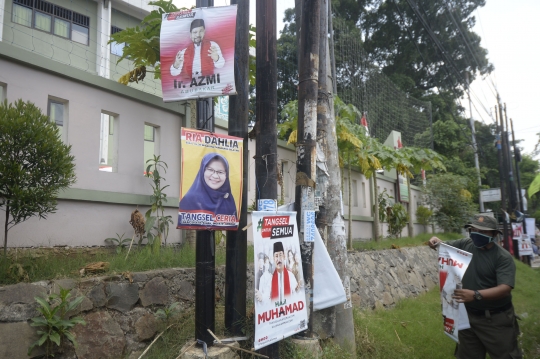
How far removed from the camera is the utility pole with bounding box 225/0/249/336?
536cm

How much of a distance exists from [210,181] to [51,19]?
1168cm

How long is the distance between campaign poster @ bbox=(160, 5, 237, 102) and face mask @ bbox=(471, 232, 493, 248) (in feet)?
10.5

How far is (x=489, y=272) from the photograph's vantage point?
5184 mm

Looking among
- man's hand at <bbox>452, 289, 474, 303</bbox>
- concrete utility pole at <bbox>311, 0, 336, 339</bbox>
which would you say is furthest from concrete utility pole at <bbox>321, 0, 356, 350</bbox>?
man's hand at <bbox>452, 289, 474, 303</bbox>

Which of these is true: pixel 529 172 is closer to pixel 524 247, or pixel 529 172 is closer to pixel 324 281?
pixel 524 247

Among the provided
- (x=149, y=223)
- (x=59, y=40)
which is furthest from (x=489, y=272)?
(x=59, y=40)

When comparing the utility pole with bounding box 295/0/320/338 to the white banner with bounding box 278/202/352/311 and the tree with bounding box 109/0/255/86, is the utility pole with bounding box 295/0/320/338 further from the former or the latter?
the tree with bounding box 109/0/255/86

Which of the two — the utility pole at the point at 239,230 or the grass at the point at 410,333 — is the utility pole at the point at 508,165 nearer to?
the grass at the point at 410,333

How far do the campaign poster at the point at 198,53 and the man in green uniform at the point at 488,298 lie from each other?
3327 millimetres

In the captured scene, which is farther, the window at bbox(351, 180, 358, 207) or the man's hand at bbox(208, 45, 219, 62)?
the window at bbox(351, 180, 358, 207)

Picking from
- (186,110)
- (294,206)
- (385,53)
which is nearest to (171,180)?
(186,110)

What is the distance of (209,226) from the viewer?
4723 millimetres

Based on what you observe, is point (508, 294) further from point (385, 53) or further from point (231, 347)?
point (385, 53)

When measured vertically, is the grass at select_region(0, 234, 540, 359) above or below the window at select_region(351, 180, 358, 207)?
below
